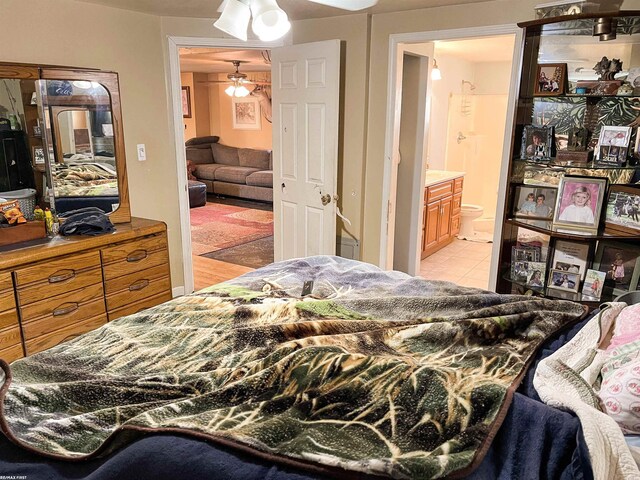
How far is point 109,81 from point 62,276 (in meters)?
1.30

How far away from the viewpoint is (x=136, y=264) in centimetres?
310

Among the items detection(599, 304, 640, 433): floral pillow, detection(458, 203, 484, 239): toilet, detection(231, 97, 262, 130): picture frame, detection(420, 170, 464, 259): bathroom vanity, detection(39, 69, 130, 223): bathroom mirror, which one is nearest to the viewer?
detection(599, 304, 640, 433): floral pillow

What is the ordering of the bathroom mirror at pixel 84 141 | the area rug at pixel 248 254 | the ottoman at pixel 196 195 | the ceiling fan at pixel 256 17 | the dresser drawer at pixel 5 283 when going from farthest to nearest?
the ottoman at pixel 196 195 → the area rug at pixel 248 254 → the bathroom mirror at pixel 84 141 → the dresser drawer at pixel 5 283 → the ceiling fan at pixel 256 17

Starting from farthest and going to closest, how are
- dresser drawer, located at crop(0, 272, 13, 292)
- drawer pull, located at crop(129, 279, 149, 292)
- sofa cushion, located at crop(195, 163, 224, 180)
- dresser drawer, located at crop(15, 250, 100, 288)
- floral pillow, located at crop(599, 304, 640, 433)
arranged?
sofa cushion, located at crop(195, 163, 224, 180), drawer pull, located at crop(129, 279, 149, 292), dresser drawer, located at crop(15, 250, 100, 288), dresser drawer, located at crop(0, 272, 13, 292), floral pillow, located at crop(599, 304, 640, 433)

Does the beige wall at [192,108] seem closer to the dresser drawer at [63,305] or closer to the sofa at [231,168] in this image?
the sofa at [231,168]

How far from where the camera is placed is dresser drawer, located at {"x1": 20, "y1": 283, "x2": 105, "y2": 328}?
2562 mm

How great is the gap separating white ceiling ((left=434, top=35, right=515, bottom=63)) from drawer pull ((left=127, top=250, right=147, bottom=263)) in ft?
10.4

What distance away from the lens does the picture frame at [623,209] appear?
2.58m

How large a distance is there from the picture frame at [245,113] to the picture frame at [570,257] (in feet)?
23.8

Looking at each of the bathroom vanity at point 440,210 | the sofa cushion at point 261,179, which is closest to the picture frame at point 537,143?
the bathroom vanity at point 440,210

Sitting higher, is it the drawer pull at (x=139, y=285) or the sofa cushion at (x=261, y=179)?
the sofa cushion at (x=261, y=179)

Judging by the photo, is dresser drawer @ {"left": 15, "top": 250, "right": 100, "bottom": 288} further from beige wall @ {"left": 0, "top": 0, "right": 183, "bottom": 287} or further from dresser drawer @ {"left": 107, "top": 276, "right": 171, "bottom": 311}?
beige wall @ {"left": 0, "top": 0, "right": 183, "bottom": 287}

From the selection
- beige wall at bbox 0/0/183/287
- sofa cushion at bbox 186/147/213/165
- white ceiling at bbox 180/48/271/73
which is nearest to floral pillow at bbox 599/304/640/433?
beige wall at bbox 0/0/183/287

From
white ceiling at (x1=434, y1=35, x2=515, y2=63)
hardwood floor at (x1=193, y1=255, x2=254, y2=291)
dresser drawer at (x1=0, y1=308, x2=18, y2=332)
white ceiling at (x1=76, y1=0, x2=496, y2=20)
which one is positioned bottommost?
hardwood floor at (x1=193, y1=255, x2=254, y2=291)
